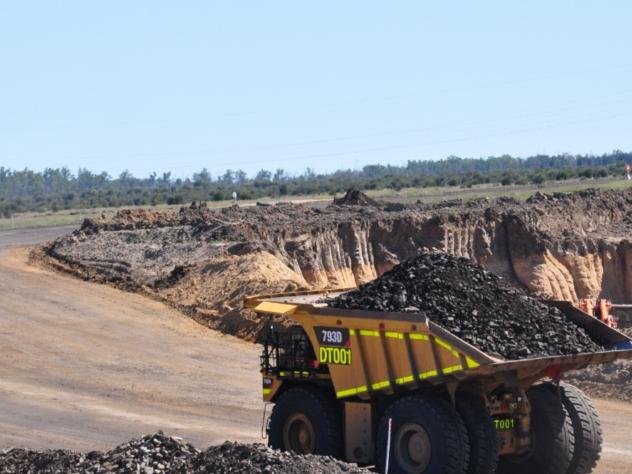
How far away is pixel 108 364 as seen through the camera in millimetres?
25516

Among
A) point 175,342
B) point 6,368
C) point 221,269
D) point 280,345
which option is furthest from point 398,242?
point 280,345

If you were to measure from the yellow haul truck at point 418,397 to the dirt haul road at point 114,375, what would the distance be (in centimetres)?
229

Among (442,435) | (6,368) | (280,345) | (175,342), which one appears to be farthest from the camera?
(175,342)

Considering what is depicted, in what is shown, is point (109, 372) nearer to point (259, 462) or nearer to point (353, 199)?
point (259, 462)

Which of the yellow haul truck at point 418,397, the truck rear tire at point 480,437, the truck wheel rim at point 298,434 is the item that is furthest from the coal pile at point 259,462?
the truck wheel rim at point 298,434

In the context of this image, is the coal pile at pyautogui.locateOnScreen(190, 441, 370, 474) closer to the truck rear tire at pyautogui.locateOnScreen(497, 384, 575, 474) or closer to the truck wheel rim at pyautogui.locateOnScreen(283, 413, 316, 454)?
the truck wheel rim at pyautogui.locateOnScreen(283, 413, 316, 454)

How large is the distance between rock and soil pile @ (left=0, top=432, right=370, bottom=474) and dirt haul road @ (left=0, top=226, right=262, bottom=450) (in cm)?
453

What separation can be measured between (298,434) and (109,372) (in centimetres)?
1072

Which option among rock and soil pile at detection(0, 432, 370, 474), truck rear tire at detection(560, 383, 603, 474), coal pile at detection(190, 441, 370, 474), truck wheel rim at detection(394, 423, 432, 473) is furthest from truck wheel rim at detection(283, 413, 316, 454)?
truck rear tire at detection(560, 383, 603, 474)

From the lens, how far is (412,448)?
13.4 m

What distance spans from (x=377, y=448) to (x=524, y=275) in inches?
1156

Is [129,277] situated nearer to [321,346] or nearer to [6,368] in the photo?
[6,368]

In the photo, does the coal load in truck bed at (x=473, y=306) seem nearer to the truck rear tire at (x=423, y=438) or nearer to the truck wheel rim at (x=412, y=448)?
the truck rear tire at (x=423, y=438)

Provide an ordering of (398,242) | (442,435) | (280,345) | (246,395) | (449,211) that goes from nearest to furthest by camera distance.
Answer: (442,435), (280,345), (246,395), (398,242), (449,211)
